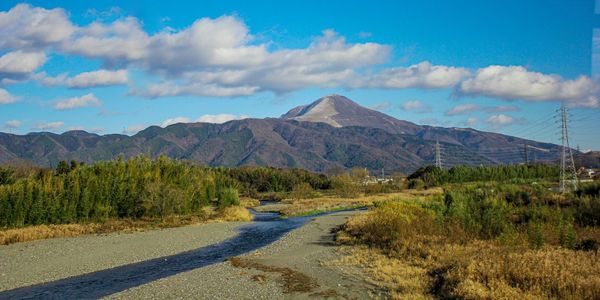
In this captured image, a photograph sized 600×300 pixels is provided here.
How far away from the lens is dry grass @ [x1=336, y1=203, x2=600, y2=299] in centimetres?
1337

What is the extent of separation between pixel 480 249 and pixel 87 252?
2527 cm

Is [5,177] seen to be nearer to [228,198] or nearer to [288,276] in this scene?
[228,198]

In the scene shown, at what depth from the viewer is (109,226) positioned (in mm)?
44812

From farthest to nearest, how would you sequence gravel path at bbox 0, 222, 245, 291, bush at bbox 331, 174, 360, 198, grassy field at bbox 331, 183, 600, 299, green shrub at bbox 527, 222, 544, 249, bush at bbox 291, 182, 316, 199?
1. bush at bbox 291, 182, 316, 199
2. bush at bbox 331, 174, 360, 198
3. gravel path at bbox 0, 222, 245, 291
4. green shrub at bbox 527, 222, 544, 249
5. grassy field at bbox 331, 183, 600, 299

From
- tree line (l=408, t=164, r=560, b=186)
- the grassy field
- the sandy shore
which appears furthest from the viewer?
tree line (l=408, t=164, r=560, b=186)

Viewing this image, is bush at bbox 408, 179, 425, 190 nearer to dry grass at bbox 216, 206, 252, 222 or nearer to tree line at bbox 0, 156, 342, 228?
tree line at bbox 0, 156, 342, 228

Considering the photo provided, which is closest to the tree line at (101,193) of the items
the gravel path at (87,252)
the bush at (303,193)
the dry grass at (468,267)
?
the gravel path at (87,252)

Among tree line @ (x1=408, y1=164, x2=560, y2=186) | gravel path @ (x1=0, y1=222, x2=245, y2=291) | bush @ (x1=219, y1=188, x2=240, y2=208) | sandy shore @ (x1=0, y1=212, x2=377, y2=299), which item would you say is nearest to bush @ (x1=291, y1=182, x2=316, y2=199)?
tree line @ (x1=408, y1=164, x2=560, y2=186)

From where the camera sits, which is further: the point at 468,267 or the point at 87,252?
the point at 87,252

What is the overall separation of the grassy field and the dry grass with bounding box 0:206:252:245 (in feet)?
77.4

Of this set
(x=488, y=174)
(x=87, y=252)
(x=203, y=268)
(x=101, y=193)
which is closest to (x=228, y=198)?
(x=101, y=193)

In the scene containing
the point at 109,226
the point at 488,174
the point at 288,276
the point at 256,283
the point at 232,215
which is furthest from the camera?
the point at 488,174

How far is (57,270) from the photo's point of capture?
2431 centimetres

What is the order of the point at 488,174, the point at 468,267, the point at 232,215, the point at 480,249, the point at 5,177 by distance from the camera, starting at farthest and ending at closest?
the point at 488,174 < the point at 232,215 < the point at 5,177 < the point at 480,249 < the point at 468,267
